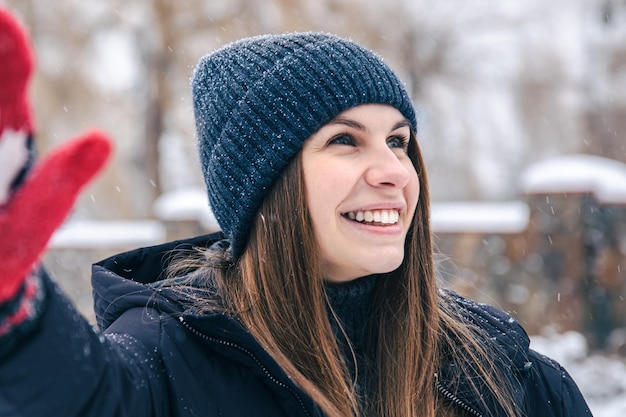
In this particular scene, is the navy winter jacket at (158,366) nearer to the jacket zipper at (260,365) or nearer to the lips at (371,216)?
the jacket zipper at (260,365)

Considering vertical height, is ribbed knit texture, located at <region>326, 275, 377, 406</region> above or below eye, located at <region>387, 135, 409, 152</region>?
below

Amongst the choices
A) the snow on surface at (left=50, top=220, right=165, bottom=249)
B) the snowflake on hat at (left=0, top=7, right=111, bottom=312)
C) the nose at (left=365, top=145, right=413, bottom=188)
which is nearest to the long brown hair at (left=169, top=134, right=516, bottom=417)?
the nose at (left=365, top=145, right=413, bottom=188)

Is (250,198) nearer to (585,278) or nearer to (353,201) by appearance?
(353,201)

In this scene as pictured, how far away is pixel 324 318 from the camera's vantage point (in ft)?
4.80

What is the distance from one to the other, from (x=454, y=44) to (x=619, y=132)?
3.49m

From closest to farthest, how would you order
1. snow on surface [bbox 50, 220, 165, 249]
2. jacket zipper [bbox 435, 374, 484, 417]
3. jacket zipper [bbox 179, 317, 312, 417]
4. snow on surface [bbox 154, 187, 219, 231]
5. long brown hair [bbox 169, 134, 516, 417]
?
jacket zipper [bbox 179, 317, 312, 417] < long brown hair [bbox 169, 134, 516, 417] < jacket zipper [bbox 435, 374, 484, 417] < snow on surface [bbox 154, 187, 219, 231] < snow on surface [bbox 50, 220, 165, 249]

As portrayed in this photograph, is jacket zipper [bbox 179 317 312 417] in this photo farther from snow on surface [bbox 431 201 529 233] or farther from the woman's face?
snow on surface [bbox 431 201 529 233]

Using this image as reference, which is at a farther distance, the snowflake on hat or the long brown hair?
the long brown hair

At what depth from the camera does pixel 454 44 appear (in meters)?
13.0

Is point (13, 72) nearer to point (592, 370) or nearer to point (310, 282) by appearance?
point (310, 282)

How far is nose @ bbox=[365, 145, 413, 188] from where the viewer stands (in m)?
1.48

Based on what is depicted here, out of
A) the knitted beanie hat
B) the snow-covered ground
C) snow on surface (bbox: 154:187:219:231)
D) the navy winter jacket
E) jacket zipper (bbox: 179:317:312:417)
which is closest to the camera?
the knitted beanie hat

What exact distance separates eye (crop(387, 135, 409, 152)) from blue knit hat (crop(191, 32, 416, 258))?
3.0 inches

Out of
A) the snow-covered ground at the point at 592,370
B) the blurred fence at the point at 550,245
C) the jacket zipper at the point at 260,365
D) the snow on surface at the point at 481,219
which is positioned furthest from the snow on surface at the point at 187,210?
the jacket zipper at the point at 260,365
